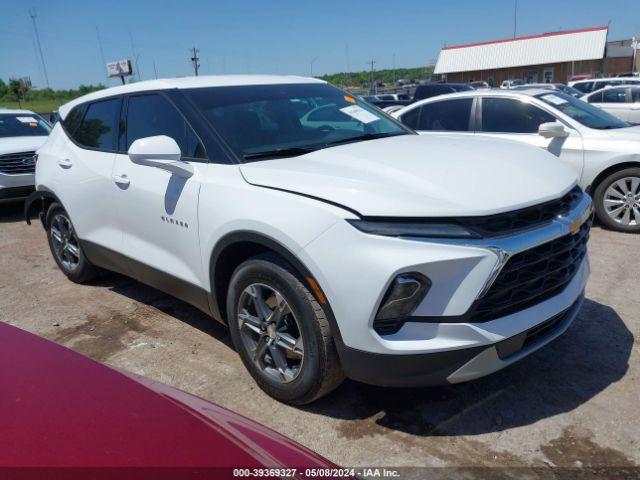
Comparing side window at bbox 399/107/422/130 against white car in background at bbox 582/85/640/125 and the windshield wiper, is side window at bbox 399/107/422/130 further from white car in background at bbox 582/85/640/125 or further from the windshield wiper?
white car in background at bbox 582/85/640/125

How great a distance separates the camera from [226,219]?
290cm

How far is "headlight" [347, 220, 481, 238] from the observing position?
2314mm

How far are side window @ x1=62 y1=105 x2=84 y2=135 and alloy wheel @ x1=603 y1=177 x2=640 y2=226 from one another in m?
5.46

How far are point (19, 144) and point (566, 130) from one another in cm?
815

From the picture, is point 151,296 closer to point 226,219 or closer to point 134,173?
point 134,173

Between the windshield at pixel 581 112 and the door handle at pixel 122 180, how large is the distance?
504 centimetres

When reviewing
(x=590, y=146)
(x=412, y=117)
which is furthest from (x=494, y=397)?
(x=412, y=117)

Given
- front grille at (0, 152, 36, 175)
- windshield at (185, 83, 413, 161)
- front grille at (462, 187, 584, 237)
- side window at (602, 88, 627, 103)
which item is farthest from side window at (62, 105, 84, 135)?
side window at (602, 88, 627, 103)

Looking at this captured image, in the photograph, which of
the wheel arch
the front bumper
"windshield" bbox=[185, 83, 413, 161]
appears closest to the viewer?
the front bumper

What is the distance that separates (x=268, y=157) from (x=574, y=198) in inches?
66.8

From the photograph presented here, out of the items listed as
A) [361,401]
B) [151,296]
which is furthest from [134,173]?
[361,401]

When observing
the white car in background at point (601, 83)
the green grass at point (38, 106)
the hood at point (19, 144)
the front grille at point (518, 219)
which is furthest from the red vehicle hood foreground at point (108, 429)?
the green grass at point (38, 106)

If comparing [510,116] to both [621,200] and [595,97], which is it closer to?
[621,200]

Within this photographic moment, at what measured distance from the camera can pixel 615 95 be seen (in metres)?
14.2
